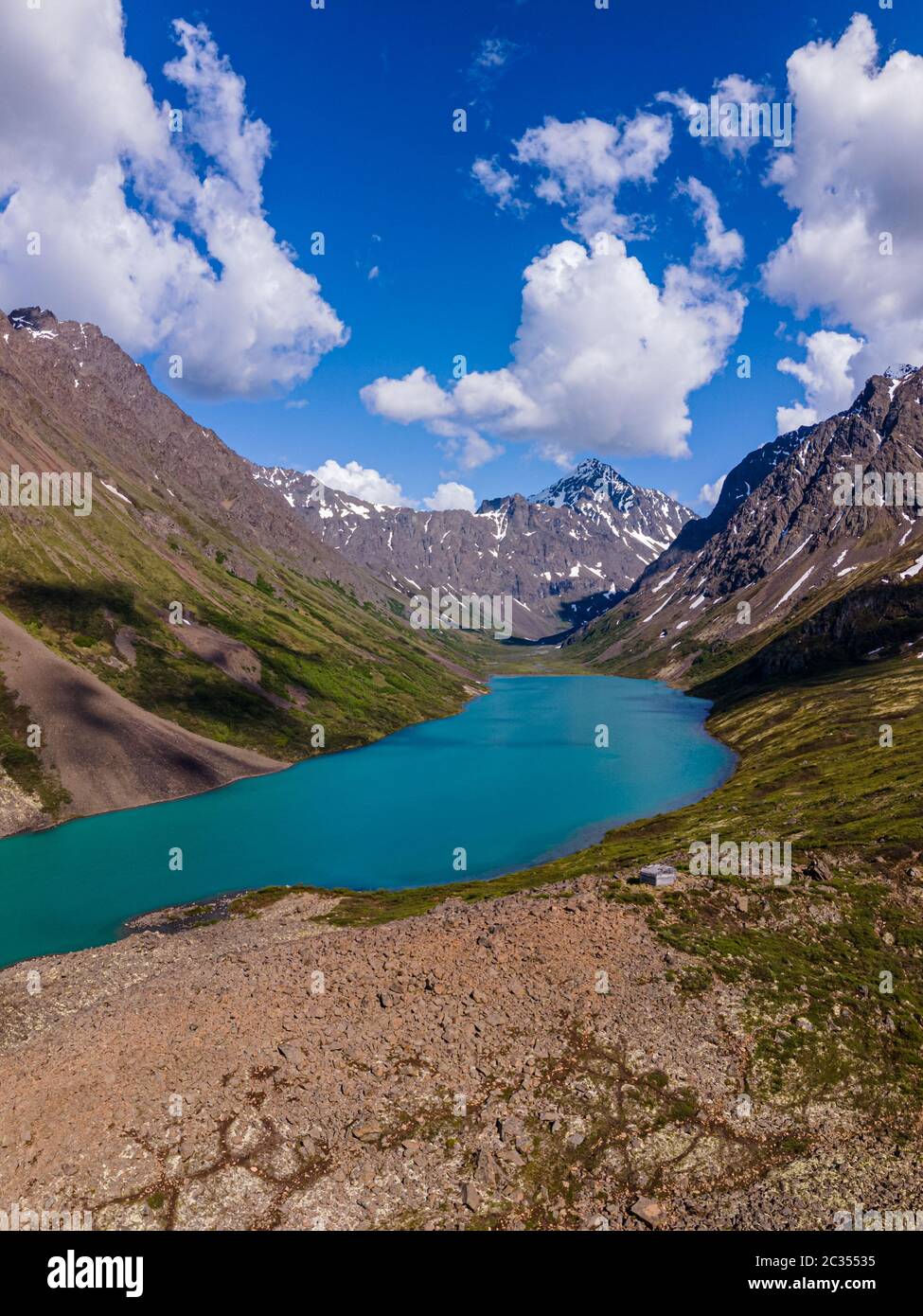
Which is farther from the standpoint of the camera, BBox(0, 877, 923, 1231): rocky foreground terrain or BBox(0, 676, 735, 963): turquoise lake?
BBox(0, 676, 735, 963): turquoise lake

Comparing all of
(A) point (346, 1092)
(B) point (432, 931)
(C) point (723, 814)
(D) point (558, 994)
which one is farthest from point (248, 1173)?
(C) point (723, 814)

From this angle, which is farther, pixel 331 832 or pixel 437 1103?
pixel 331 832

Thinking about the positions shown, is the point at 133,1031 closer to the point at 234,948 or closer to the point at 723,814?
the point at 234,948

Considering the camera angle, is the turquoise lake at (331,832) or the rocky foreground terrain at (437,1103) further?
the turquoise lake at (331,832)

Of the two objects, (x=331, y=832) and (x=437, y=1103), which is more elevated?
(x=331, y=832)
